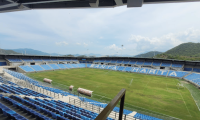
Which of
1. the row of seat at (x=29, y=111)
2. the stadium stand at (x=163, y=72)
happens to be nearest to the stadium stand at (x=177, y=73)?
the stadium stand at (x=163, y=72)

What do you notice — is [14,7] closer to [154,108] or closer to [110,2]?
[110,2]

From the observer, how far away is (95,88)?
22.2 metres

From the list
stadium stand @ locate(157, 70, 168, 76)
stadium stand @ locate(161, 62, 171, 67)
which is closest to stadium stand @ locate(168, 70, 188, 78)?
stadium stand @ locate(157, 70, 168, 76)

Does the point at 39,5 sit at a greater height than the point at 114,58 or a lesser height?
greater

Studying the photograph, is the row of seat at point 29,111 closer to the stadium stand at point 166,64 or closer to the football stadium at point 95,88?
the football stadium at point 95,88

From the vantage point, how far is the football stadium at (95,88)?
9461 mm

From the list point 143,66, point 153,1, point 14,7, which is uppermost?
point 14,7

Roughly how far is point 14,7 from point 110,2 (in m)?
7.80

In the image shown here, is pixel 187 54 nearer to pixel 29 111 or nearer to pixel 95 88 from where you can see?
pixel 95 88

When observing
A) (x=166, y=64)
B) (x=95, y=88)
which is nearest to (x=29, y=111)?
(x=95, y=88)

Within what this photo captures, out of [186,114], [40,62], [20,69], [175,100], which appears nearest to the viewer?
[186,114]

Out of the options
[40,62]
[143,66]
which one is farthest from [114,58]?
[40,62]

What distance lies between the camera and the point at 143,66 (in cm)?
5112

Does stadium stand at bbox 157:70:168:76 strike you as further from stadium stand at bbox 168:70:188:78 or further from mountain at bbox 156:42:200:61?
mountain at bbox 156:42:200:61
